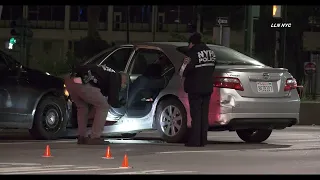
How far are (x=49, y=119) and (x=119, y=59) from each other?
1.49 metres

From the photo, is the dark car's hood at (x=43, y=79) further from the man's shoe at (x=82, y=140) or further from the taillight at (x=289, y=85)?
the taillight at (x=289, y=85)

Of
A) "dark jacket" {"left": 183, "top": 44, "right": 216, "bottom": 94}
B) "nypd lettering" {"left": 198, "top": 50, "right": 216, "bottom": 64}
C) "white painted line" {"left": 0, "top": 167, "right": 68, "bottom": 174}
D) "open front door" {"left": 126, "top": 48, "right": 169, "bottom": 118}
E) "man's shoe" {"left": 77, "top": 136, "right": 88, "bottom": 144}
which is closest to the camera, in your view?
"white painted line" {"left": 0, "top": 167, "right": 68, "bottom": 174}

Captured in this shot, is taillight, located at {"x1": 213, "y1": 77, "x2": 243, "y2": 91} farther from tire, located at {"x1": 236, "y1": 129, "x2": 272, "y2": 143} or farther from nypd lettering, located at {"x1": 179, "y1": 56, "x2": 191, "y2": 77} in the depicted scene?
tire, located at {"x1": 236, "y1": 129, "x2": 272, "y2": 143}

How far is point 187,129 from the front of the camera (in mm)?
12164

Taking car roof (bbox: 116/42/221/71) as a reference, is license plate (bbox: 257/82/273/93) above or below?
below

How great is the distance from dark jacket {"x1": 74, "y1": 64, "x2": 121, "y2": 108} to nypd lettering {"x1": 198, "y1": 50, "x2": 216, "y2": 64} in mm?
1233

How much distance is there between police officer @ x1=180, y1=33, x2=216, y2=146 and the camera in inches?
460

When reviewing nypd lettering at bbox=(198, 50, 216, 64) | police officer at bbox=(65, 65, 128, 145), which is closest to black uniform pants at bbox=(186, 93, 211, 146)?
nypd lettering at bbox=(198, 50, 216, 64)

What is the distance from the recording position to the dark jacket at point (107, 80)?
11.9 metres

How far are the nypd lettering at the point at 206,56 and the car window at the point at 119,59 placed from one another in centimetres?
164

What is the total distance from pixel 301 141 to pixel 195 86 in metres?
2.65

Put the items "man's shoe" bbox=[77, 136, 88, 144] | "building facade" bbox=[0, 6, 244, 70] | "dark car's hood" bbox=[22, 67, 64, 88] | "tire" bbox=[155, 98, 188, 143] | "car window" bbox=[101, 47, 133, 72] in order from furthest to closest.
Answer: "building facade" bbox=[0, 6, 244, 70], "car window" bbox=[101, 47, 133, 72], "dark car's hood" bbox=[22, 67, 64, 88], "tire" bbox=[155, 98, 188, 143], "man's shoe" bbox=[77, 136, 88, 144]

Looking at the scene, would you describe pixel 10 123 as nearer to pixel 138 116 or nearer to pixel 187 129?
pixel 138 116
